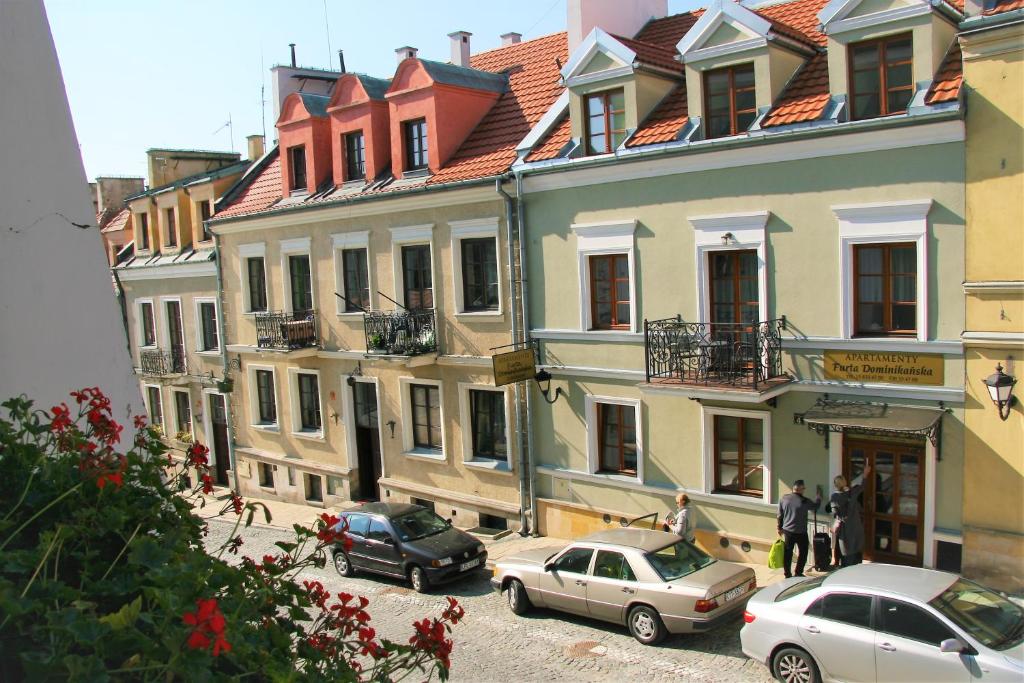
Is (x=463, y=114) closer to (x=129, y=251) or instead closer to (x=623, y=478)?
(x=623, y=478)

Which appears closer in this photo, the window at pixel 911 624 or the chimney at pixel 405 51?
the window at pixel 911 624

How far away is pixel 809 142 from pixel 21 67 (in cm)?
1110

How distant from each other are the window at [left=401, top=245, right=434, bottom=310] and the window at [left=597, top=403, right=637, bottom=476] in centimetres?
506

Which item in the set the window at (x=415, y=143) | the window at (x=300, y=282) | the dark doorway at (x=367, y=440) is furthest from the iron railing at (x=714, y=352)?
the window at (x=300, y=282)

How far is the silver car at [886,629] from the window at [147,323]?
2484cm

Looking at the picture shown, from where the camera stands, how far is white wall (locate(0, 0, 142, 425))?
18.2ft

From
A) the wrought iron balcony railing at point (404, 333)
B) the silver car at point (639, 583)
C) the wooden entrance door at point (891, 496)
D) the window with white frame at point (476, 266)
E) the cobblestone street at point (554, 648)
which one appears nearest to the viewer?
the cobblestone street at point (554, 648)

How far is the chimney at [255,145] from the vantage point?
95.7 feet

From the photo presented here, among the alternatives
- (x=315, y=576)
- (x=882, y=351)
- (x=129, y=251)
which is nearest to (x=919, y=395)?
(x=882, y=351)

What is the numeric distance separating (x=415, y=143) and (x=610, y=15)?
5.23 m

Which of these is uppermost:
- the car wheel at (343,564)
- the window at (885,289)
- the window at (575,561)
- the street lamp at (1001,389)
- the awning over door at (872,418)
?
the window at (885,289)

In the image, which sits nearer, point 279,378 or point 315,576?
point 315,576

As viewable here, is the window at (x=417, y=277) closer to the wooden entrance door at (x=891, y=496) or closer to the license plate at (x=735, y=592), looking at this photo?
the wooden entrance door at (x=891, y=496)

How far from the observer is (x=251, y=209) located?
976 inches
